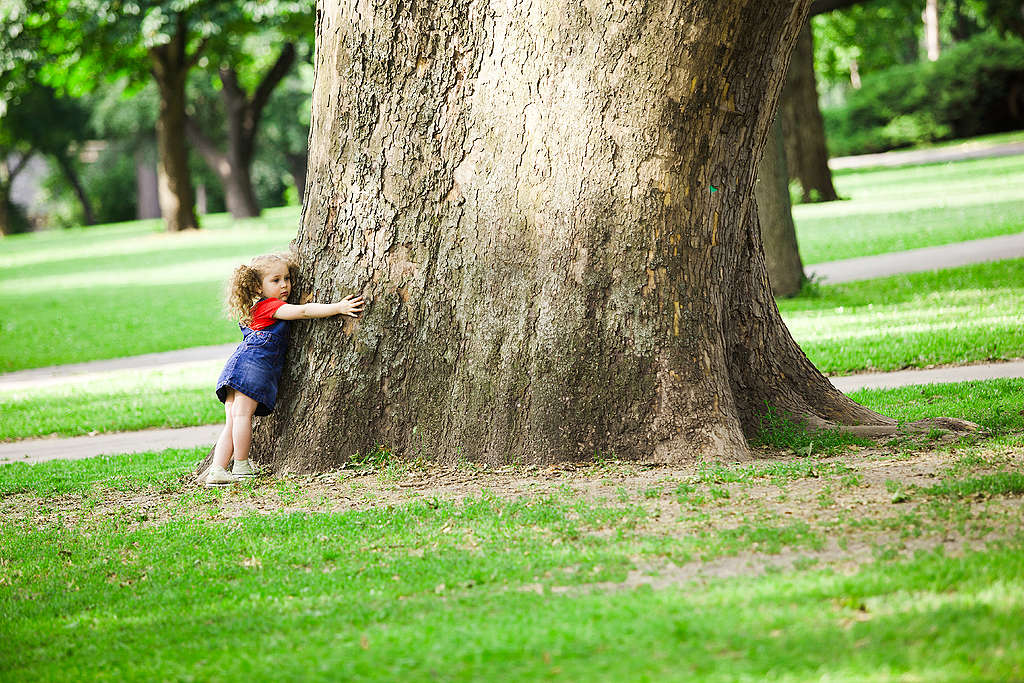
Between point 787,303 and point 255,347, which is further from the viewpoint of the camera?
point 787,303

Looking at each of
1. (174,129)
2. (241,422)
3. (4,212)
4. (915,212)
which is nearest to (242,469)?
(241,422)

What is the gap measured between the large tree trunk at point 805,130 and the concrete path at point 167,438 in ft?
44.2

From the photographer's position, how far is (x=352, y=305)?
6.26 metres

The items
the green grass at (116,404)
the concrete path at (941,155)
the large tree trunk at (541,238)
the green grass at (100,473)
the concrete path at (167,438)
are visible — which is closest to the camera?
the large tree trunk at (541,238)

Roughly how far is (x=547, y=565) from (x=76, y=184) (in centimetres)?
6950

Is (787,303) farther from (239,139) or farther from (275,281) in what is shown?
(239,139)

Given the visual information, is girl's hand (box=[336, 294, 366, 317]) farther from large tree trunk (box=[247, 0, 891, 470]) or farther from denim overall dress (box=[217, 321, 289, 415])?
denim overall dress (box=[217, 321, 289, 415])

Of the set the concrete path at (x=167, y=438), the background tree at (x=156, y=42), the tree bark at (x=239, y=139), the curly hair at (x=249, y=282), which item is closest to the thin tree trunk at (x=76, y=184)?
the tree bark at (x=239, y=139)

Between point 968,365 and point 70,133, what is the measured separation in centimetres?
6566

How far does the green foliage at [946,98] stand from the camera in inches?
1800

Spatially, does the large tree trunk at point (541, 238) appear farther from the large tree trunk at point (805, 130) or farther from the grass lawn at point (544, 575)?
the large tree trunk at point (805, 130)

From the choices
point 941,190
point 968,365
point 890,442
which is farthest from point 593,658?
point 941,190

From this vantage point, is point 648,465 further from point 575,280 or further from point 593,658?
point 593,658

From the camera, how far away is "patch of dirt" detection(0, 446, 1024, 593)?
14.1ft
